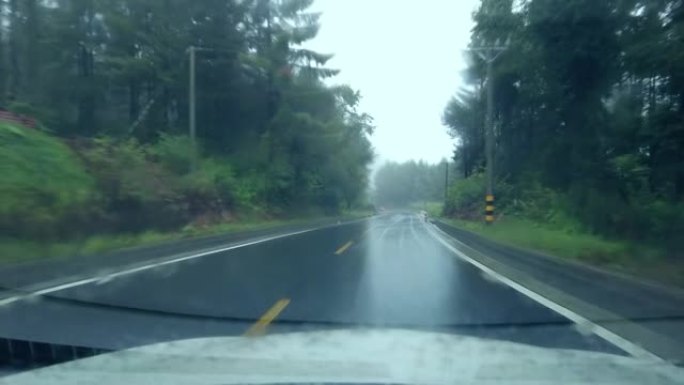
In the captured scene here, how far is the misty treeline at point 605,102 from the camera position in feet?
54.2

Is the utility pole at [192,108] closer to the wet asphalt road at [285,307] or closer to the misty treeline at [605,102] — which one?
the misty treeline at [605,102]

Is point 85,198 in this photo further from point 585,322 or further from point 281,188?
point 281,188

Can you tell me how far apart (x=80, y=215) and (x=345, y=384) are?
18.4m

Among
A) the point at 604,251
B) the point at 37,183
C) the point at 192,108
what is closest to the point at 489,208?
the point at 192,108

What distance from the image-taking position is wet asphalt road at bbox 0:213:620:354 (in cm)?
887

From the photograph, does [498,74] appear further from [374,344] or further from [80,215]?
[374,344]

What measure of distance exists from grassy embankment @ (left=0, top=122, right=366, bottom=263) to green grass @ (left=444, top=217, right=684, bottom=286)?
38.1 feet

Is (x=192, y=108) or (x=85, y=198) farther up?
(x=192, y=108)

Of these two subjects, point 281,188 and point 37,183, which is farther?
point 281,188

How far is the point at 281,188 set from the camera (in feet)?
173

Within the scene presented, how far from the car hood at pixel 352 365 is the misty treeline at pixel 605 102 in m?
10.4

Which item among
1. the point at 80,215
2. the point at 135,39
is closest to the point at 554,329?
the point at 80,215

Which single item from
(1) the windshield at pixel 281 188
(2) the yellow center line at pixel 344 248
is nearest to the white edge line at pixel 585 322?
(1) the windshield at pixel 281 188

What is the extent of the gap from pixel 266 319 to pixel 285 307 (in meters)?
1.03
